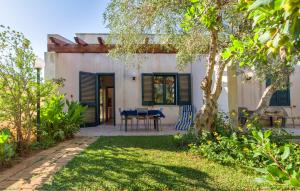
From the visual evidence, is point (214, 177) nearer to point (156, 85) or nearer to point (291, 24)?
point (291, 24)

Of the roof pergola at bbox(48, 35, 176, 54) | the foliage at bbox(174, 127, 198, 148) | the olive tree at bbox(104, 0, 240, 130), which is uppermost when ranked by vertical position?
the roof pergola at bbox(48, 35, 176, 54)

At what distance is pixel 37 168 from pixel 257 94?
10927 mm

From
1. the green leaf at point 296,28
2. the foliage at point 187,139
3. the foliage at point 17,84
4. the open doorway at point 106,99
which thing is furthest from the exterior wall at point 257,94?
the green leaf at point 296,28

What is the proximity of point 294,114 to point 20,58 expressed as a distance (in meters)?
12.0

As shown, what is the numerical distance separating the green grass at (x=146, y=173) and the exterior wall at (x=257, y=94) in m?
7.72

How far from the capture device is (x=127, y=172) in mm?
4902

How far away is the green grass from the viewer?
4238mm

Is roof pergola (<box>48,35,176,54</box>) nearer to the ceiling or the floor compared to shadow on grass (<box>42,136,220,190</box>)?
nearer to the ceiling

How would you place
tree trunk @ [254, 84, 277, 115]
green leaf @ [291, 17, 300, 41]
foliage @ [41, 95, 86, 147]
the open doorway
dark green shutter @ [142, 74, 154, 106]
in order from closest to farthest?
green leaf @ [291, 17, 300, 41] → foliage @ [41, 95, 86, 147] → tree trunk @ [254, 84, 277, 115] → dark green shutter @ [142, 74, 154, 106] → the open doorway

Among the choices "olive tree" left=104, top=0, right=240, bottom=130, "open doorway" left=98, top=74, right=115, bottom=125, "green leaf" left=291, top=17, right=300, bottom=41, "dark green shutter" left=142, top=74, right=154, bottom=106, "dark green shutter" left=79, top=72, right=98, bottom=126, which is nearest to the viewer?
"green leaf" left=291, top=17, right=300, bottom=41

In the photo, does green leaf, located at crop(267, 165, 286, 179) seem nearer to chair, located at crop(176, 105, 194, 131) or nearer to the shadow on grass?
the shadow on grass

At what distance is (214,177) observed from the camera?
4.68 m

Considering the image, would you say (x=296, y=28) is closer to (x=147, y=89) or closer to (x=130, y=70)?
(x=147, y=89)

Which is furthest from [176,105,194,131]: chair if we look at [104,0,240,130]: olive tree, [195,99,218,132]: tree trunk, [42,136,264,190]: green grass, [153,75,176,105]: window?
[42,136,264,190]: green grass
